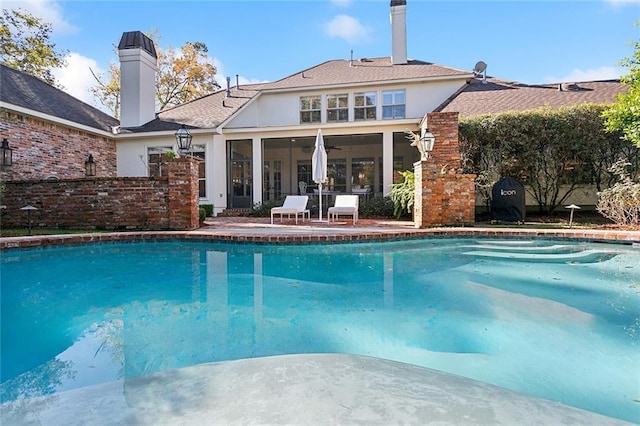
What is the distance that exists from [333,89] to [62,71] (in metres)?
18.9

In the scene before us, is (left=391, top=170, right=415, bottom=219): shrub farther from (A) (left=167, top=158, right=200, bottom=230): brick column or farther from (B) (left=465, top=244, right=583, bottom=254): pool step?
(A) (left=167, top=158, right=200, bottom=230): brick column

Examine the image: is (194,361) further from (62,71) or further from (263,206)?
(62,71)

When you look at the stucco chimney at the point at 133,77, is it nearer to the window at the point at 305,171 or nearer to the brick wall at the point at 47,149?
the brick wall at the point at 47,149

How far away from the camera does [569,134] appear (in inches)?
400

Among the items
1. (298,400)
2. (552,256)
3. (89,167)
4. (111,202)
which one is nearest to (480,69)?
(552,256)

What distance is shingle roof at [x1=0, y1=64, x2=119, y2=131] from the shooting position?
1066cm

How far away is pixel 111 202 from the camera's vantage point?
8797 millimetres

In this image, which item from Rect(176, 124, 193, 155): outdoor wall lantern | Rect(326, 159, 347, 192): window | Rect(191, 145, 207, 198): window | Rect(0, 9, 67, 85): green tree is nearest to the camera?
Rect(176, 124, 193, 155): outdoor wall lantern

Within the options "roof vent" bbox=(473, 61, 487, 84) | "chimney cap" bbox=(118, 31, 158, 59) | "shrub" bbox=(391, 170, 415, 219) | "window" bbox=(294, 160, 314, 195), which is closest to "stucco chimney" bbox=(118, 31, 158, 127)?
"chimney cap" bbox=(118, 31, 158, 59)

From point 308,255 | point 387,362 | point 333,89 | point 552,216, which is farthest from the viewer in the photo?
point 333,89

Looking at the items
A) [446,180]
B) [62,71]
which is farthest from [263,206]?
[62,71]

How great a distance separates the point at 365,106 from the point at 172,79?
53.1 ft

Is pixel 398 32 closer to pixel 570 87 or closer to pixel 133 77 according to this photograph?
pixel 570 87

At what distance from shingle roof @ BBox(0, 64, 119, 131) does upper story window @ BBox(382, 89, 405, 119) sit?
1100cm
